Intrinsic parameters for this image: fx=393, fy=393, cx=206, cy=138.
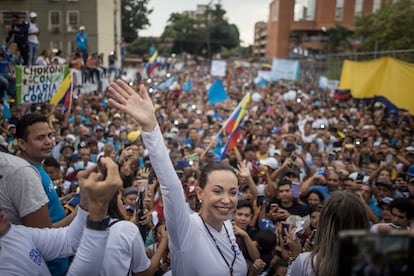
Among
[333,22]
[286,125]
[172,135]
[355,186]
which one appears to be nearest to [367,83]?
[286,125]

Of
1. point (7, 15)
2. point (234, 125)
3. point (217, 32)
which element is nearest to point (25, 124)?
point (234, 125)

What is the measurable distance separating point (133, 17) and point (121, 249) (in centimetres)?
5319

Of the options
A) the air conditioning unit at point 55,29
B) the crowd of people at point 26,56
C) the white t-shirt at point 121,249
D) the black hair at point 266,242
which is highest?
the air conditioning unit at point 55,29

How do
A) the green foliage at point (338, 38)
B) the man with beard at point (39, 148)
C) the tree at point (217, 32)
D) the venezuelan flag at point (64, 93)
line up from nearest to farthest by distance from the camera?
the man with beard at point (39, 148) → the venezuelan flag at point (64, 93) → the green foliage at point (338, 38) → the tree at point (217, 32)

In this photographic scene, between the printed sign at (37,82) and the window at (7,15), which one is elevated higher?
the window at (7,15)

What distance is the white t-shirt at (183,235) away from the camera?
6.36ft

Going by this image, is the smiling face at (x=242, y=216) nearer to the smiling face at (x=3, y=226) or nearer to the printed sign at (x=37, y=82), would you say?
the smiling face at (x=3, y=226)

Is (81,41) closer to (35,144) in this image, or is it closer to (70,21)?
(35,144)

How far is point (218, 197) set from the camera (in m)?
2.35

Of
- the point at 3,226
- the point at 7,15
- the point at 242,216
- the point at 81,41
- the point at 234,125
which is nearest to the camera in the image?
the point at 3,226

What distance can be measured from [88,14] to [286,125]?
78.4 feet

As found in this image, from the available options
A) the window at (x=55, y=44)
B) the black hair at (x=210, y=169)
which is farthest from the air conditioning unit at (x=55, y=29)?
the black hair at (x=210, y=169)

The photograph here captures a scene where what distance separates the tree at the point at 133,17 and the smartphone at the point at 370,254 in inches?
2040

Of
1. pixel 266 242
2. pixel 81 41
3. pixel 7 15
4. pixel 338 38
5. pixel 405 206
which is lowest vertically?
pixel 266 242
